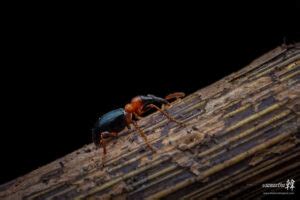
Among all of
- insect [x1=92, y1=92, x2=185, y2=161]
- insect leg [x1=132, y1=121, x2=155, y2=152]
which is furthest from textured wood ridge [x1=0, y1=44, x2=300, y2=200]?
insect [x1=92, y1=92, x2=185, y2=161]

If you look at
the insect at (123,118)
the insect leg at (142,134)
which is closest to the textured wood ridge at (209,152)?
the insect leg at (142,134)

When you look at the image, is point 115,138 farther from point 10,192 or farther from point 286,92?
point 286,92

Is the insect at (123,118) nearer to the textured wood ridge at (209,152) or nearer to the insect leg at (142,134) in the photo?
the insect leg at (142,134)

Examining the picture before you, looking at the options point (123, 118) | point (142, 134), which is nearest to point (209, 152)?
point (142, 134)

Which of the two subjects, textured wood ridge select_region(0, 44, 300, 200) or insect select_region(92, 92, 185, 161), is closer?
textured wood ridge select_region(0, 44, 300, 200)

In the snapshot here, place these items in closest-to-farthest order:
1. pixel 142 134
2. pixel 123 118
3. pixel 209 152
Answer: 1. pixel 209 152
2. pixel 142 134
3. pixel 123 118

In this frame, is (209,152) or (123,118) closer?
(209,152)

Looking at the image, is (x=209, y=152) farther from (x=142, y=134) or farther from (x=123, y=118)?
(x=123, y=118)

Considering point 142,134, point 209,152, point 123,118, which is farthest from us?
point 123,118

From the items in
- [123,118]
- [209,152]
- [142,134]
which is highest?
[123,118]

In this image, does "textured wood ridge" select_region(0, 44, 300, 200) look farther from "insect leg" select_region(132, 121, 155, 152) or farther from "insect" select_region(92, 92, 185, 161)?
"insect" select_region(92, 92, 185, 161)
